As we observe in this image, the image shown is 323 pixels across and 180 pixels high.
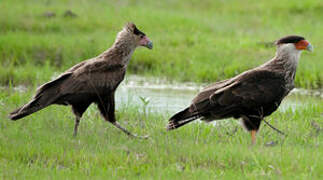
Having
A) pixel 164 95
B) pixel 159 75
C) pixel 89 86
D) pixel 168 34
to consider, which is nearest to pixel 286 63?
pixel 89 86

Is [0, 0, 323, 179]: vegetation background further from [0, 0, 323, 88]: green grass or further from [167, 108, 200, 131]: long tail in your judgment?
[167, 108, 200, 131]: long tail

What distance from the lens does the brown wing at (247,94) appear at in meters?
6.46

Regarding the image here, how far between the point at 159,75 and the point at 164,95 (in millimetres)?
1148

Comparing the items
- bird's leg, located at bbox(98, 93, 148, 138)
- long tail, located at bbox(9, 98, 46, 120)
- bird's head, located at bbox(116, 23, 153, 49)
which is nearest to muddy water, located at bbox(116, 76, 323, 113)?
bird's head, located at bbox(116, 23, 153, 49)

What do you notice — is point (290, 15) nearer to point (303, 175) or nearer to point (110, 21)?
point (110, 21)

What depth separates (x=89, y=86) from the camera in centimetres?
666

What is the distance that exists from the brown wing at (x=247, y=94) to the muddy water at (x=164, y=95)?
1.93 meters

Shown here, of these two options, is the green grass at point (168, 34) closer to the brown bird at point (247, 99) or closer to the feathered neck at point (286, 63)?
the feathered neck at point (286, 63)

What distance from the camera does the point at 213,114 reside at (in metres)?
6.55

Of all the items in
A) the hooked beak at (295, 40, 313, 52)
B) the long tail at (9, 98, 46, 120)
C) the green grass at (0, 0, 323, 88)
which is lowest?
the green grass at (0, 0, 323, 88)

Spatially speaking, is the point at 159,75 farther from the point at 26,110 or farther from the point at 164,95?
the point at 26,110

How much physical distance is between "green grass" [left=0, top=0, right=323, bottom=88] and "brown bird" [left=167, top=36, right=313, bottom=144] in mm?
2231

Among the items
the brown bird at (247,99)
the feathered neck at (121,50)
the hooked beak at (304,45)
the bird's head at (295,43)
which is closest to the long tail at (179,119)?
the brown bird at (247,99)

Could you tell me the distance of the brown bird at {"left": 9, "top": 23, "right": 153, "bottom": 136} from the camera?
654 cm
